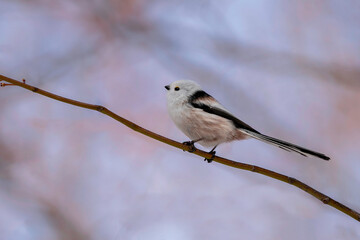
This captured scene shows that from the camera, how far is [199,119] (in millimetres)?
1926

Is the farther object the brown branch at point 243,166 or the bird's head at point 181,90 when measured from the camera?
the bird's head at point 181,90

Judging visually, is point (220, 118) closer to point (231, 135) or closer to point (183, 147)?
point (231, 135)

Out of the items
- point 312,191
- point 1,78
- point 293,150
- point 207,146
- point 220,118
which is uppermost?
point 220,118

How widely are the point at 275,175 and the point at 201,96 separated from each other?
2.81ft

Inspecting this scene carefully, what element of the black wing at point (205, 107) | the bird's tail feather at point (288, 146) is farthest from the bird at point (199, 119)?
the bird's tail feather at point (288, 146)

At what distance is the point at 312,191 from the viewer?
3.93ft

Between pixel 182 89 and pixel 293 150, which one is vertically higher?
pixel 182 89

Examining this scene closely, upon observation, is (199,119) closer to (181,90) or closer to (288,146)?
(181,90)

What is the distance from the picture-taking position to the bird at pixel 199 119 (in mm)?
1911

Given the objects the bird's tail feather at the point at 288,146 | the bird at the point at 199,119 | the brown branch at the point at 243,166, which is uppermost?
the bird at the point at 199,119

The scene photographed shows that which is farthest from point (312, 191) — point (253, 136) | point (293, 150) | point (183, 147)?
point (253, 136)

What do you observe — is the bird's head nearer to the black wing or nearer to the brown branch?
the black wing

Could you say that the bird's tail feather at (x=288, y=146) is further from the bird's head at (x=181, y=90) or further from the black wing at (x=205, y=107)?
the bird's head at (x=181, y=90)

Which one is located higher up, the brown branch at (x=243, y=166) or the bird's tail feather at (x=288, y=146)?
the bird's tail feather at (x=288, y=146)
